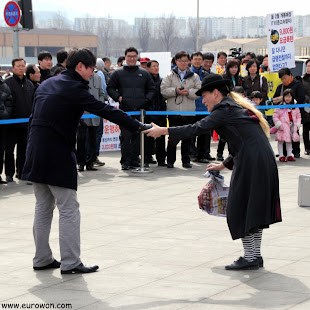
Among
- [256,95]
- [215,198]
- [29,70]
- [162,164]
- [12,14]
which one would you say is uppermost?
[12,14]

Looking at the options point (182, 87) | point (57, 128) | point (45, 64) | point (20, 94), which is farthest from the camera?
point (182, 87)

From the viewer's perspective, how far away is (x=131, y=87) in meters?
13.6

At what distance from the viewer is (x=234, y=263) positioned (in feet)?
22.6

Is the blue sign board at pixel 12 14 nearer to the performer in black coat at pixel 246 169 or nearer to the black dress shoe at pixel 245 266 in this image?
the performer in black coat at pixel 246 169

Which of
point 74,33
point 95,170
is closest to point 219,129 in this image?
point 95,170

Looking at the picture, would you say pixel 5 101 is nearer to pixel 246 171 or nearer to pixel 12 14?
pixel 12 14

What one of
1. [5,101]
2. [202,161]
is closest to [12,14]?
[5,101]

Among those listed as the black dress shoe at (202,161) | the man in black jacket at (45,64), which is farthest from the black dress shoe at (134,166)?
the man in black jacket at (45,64)

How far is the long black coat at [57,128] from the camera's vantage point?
21.8ft

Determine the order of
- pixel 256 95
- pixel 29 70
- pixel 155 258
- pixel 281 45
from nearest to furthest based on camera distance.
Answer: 1. pixel 155 258
2. pixel 29 70
3. pixel 256 95
4. pixel 281 45

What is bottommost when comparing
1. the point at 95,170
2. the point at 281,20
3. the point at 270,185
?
the point at 95,170

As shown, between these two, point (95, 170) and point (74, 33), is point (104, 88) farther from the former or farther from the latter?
point (74, 33)

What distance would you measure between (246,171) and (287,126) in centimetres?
830

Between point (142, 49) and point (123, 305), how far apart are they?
18084 cm
